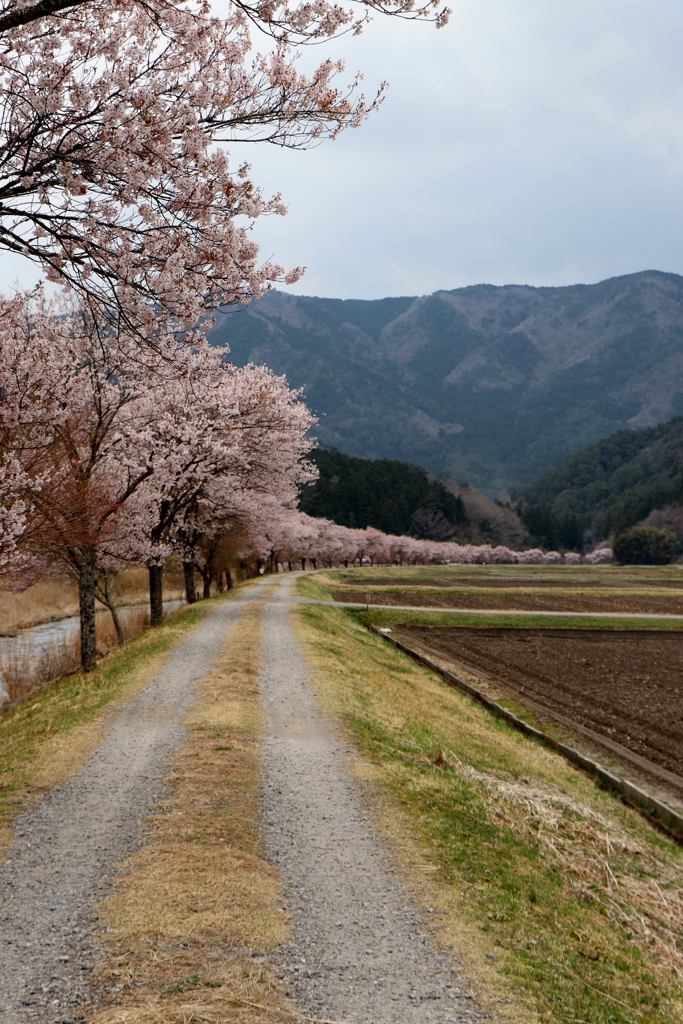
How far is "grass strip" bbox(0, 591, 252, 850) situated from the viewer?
9.98 metres

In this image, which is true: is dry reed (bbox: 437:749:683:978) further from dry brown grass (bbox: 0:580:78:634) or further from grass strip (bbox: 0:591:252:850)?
dry brown grass (bbox: 0:580:78:634)

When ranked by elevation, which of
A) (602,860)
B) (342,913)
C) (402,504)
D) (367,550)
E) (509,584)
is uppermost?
(402,504)

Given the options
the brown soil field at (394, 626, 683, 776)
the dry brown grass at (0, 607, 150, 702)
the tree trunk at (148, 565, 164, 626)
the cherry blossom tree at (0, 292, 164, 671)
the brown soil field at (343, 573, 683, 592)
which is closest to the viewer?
the cherry blossom tree at (0, 292, 164, 671)

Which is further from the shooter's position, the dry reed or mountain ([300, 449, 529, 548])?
mountain ([300, 449, 529, 548])

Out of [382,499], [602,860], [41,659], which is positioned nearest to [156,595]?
[41,659]

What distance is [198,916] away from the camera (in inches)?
236

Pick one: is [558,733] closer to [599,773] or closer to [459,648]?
[599,773]

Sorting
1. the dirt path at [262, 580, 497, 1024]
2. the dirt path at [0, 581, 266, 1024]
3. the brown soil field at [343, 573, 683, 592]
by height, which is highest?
the dirt path at [0, 581, 266, 1024]

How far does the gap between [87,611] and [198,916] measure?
15835mm

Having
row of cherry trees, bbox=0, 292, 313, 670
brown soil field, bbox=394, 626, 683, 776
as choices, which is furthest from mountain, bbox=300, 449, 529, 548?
row of cherry trees, bbox=0, 292, 313, 670

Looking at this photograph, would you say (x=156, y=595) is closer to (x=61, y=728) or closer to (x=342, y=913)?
(x=61, y=728)

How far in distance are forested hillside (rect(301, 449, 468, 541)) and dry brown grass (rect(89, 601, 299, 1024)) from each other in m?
119

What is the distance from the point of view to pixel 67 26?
7.65m

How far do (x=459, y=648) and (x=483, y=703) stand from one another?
9485 mm
